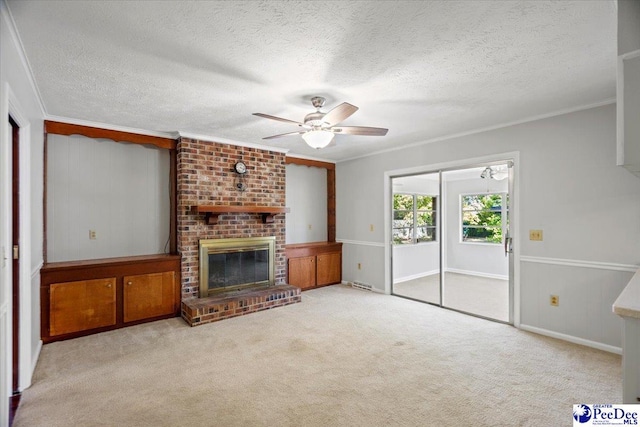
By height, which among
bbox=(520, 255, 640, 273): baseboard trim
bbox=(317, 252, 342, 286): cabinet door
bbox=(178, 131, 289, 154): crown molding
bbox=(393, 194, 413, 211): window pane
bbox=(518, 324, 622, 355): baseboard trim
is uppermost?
bbox=(178, 131, 289, 154): crown molding

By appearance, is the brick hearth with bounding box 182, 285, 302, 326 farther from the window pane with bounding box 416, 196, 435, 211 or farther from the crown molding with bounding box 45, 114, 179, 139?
the window pane with bounding box 416, 196, 435, 211

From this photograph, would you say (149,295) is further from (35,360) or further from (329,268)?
(329,268)

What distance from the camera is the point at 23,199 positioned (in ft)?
7.83

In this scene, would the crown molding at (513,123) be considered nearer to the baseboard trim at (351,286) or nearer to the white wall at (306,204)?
the white wall at (306,204)

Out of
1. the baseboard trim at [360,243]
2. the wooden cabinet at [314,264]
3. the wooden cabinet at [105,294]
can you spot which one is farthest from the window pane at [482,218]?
the wooden cabinet at [105,294]

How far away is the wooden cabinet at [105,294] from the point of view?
321cm

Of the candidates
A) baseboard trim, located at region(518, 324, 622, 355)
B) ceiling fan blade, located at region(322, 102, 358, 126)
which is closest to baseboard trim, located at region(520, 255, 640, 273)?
baseboard trim, located at region(518, 324, 622, 355)

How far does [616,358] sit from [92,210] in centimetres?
586

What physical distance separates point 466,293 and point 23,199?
556 centimetres

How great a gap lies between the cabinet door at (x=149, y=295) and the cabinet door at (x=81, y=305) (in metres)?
0.15

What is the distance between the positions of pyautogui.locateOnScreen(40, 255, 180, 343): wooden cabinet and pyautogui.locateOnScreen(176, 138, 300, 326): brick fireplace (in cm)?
24

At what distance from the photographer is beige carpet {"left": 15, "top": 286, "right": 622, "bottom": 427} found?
80.7 inches

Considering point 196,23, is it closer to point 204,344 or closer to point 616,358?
point 204,344

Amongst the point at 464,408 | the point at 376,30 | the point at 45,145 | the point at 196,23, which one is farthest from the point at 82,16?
the point at 464,408
